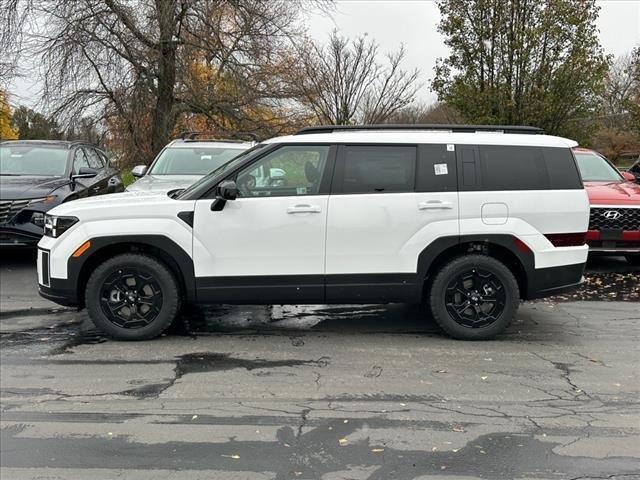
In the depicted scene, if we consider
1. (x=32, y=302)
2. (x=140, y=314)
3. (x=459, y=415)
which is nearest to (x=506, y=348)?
(x=459, y=415)

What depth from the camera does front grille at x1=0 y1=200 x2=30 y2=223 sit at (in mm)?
8664

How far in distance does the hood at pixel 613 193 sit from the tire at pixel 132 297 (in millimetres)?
6078

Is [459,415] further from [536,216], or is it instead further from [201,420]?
[536,216]

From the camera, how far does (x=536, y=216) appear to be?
5723 millimetres

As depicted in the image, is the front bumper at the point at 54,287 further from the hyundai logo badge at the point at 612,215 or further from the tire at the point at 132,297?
the hyundai logo badge at the point at 612,215

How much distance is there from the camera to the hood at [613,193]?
8.74 meters

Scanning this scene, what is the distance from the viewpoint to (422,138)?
230 inches

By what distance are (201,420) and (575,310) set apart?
4.72 meters

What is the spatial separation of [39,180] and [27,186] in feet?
1.15

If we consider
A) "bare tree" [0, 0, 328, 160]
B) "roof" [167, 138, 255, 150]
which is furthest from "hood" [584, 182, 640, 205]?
"bare tree" [0, 0, 328, 160]

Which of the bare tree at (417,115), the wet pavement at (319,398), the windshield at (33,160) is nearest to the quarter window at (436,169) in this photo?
the wet pavement at (319,398)

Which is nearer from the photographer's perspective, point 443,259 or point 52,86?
point 443,259

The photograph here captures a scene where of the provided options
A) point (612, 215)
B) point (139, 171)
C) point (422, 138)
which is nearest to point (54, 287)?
point (422, 138)

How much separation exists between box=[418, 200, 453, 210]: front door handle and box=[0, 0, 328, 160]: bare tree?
14688mm
